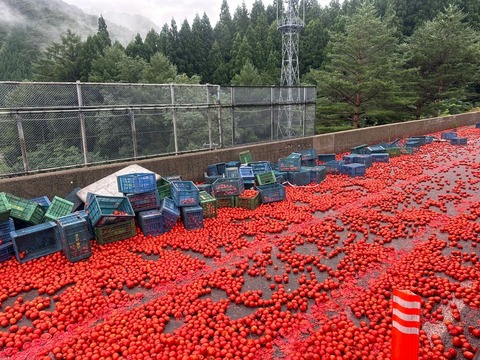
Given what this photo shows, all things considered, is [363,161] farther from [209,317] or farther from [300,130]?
[209,317]

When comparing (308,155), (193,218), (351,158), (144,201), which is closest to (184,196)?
(193,218)

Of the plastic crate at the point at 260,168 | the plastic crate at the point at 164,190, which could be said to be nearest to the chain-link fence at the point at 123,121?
the plastic crate at the point at 260,168

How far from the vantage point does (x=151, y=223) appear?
6.64 m

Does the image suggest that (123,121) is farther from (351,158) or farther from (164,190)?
(351,158)

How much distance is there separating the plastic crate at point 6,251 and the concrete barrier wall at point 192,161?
205 cm

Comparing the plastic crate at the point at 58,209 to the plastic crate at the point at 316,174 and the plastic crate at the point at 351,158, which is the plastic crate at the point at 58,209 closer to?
the plastic crate at the point at 316,174

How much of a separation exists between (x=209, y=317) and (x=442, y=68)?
31.8 m

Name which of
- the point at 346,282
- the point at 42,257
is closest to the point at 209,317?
the point at 346,282

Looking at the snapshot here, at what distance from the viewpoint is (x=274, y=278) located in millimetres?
5027

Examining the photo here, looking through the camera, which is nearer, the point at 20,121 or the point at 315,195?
the point at 20,121

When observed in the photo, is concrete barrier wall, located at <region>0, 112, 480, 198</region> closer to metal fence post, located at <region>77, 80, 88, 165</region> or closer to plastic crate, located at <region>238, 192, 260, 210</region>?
metal fence post, located at <region>77, 80, 88, 165</region>

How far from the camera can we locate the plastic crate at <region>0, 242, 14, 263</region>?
18.4 feet

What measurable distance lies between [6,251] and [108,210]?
1.79 m

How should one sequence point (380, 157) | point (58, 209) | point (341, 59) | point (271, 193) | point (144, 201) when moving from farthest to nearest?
1. point (341, 59)
2. point (380, 157)
3. point (271, 193)
4. point (144, 201)
5. point (58, 209)
